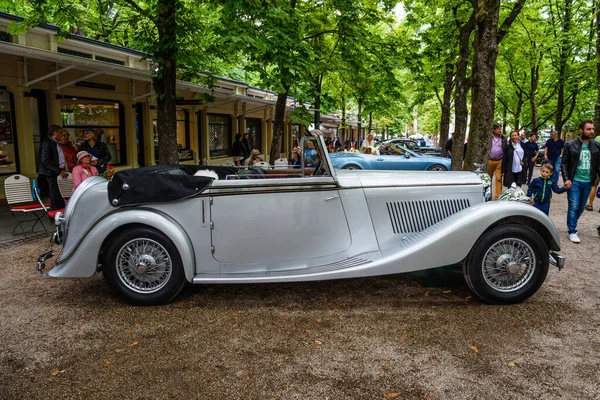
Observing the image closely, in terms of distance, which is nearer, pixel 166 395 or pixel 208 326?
pixel 166 395

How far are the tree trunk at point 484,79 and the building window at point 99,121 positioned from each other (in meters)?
10.6

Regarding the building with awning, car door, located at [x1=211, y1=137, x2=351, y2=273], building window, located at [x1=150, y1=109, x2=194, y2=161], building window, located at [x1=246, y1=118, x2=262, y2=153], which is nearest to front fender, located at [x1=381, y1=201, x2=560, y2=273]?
car door, located at [x1=211, y1=137, x2=351, y2=273]

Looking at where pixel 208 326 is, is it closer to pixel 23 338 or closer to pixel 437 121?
pixel 23 338

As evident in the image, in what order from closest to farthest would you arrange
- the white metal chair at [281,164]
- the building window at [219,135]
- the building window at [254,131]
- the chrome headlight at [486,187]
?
the chrome headlight at [486,187] < the white metal chair at [281,164] < the building window at [219,135] < the building window at [254,131]

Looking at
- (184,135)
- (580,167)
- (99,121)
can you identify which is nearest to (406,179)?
(580,167)

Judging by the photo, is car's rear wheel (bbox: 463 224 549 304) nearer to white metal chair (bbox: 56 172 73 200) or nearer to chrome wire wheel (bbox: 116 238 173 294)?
chrome wire wheel (bbox: 116 238 173 294)

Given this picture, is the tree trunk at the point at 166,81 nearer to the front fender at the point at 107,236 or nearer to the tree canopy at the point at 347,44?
the tree canopy at the point at 347,44

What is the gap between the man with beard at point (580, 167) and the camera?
732 centimetres

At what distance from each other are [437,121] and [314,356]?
1857 inches

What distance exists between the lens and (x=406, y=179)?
5.00 metres

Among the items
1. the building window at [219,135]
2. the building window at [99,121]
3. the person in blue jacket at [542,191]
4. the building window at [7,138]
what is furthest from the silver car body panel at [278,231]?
the building window at [219,135]

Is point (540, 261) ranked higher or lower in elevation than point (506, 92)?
lower

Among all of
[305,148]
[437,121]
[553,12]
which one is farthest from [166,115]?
[437,121]

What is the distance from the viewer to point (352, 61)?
Answer: 12.5m
